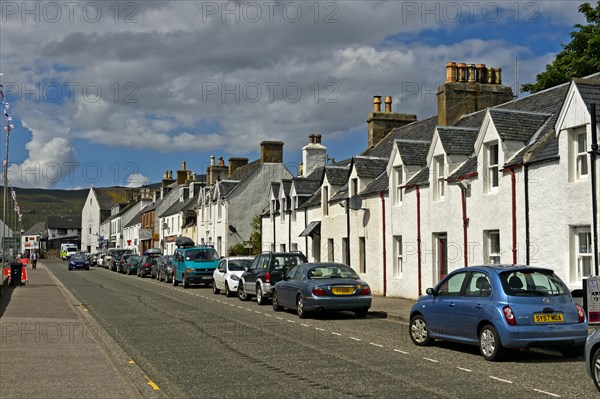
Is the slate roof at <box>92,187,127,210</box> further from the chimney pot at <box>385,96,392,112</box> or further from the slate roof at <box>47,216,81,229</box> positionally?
the chimney pot at <box>385,96,392,112</box>

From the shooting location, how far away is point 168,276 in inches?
1644

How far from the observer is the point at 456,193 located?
23000 millimetres

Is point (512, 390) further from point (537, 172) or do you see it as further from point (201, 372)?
point (537, 172)

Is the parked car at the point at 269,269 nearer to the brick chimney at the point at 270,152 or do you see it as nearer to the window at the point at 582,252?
the window at the point at 582,252

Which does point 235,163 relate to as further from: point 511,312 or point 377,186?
point 511,312

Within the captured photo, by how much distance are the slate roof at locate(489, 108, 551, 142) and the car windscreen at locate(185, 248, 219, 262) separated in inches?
778

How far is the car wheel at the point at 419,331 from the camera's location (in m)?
14.1

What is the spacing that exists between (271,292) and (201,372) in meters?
13.5

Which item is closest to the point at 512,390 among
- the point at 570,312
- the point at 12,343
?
the point at 570,312

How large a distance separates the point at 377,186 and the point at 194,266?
39.0 ft

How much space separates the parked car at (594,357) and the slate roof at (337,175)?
24288 mm

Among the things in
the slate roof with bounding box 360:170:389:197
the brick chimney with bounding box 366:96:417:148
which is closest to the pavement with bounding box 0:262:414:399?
the slate roof with bounding box 360:170:389:197

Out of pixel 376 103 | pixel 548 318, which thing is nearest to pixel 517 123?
pixel 548 318

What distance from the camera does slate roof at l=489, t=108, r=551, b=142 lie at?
67.8 feet
